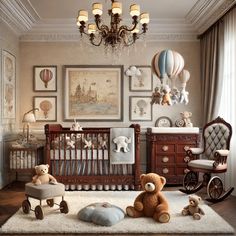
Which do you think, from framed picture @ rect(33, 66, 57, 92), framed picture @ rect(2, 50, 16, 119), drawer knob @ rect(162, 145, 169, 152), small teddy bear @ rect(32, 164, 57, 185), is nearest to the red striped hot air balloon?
framed picture @ rect(33, 66, 57, 92)

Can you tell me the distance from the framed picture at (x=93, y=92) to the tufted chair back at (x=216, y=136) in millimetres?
1643

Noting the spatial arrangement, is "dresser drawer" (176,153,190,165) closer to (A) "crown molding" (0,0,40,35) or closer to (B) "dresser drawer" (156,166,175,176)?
(B) "dresser drawer" (156,166,175,176)

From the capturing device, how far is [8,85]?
513 cm

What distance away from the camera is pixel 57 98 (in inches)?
224

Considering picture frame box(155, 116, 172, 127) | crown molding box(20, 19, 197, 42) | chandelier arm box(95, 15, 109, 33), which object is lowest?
picture frame box(155, 116, 172, 127)

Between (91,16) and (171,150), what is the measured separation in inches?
102

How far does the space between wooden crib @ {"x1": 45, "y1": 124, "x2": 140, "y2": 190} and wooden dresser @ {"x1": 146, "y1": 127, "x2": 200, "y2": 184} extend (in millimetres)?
502

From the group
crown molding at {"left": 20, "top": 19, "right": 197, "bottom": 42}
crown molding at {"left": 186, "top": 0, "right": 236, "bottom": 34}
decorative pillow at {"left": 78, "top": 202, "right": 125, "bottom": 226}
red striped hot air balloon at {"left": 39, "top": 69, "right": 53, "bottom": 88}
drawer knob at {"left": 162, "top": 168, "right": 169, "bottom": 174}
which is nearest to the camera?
decorative pillow at {"left": 78, "top": 202, "right": 125, "bottom": 226}

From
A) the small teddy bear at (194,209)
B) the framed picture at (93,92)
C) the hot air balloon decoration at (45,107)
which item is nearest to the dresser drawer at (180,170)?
the framed picture at (93,92)

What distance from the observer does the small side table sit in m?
4.95

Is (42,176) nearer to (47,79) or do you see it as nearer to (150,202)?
(150,202)

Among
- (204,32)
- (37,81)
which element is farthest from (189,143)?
(37,81)

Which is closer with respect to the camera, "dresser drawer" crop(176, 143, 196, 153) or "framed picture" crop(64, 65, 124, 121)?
"dresser drawer" crop(176, 143, 196, 153)

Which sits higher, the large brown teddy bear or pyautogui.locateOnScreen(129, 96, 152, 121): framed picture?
pyautogui.locateOnScreen(129, 96, 152, 121): framed picture
